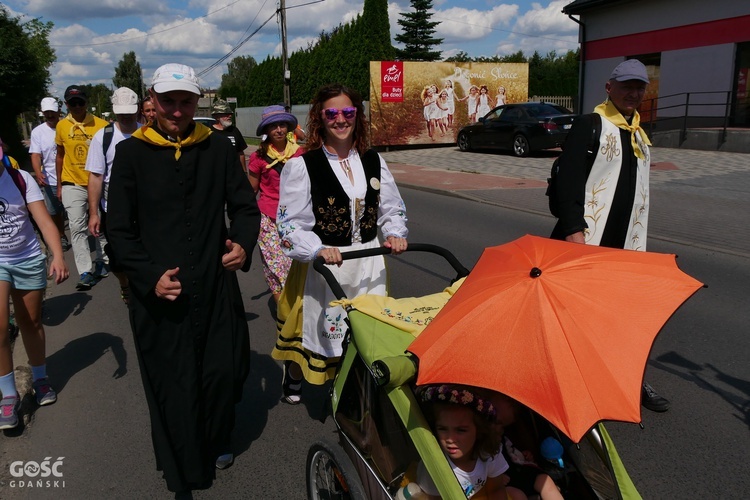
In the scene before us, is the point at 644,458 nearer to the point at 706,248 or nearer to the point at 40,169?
the point at 706,248

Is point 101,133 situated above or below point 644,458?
above

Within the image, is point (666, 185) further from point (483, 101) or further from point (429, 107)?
point (483, 101)

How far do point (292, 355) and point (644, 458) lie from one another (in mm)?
2006

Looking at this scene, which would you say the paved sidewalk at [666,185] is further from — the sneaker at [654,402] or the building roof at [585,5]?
the building roof at [585,5]

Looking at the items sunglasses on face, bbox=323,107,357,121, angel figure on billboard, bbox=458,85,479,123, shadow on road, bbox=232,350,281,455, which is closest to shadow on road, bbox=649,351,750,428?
shadow on road, bbox=232,350,281,455

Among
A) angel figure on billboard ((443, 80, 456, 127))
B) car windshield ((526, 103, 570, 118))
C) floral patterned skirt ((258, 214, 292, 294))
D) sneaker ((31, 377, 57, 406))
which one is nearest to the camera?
sneaker ((31, 377, 57, 406))

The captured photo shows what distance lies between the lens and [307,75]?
3519 cm

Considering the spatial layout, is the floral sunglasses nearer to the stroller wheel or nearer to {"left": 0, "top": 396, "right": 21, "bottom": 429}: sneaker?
the stroller wheel

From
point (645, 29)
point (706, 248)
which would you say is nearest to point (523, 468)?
point (706, 248)

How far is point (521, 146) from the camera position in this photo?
19.0m

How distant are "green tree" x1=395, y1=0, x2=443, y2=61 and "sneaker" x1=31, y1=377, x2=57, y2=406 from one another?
58318 millimetres

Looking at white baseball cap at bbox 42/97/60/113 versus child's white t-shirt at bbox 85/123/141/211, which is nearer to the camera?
child's white t-shirt at bbox 85/123/141/211

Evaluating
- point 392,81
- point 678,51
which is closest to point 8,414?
point 392,81

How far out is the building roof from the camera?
2386 cm
